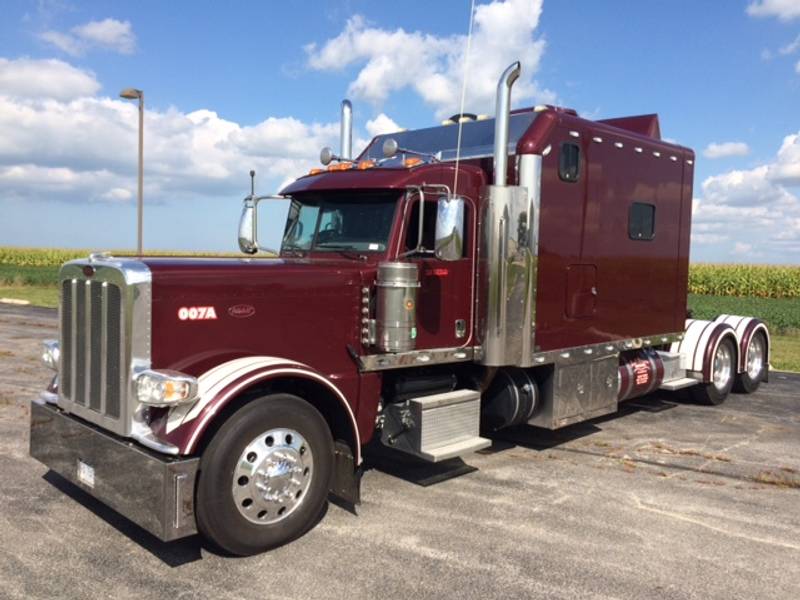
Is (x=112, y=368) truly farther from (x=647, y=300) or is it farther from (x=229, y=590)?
(x=647, y=300)

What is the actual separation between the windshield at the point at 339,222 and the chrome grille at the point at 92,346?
2011 mm

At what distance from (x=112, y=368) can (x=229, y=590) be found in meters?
1.63

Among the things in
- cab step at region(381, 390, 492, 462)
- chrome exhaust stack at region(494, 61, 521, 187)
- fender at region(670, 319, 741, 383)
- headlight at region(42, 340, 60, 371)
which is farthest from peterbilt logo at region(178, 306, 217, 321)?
fender at region(670, 319, 741, 383)

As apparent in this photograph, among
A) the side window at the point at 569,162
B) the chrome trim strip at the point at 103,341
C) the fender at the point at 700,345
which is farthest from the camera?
the fender at the point at 700,345

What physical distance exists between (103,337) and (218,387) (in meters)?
0.99

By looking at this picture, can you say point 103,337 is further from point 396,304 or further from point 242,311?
point 396,304

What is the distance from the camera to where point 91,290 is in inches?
188

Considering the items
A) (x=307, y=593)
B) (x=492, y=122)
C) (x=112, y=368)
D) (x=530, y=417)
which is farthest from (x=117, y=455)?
(x=492, y=122)

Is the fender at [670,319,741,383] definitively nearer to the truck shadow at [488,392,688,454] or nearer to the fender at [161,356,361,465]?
the truck shadow at [488,392,688,454]

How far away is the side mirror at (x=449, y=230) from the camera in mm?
5129

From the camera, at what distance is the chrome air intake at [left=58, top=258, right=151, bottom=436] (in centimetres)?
438

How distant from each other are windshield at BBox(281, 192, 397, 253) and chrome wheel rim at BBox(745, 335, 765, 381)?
713 cm

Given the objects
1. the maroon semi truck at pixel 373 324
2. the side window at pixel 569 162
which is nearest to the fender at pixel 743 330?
the maroon semi truck at pixel 373 324

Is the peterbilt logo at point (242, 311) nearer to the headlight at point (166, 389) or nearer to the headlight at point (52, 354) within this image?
the headlight at point (166, 389)
